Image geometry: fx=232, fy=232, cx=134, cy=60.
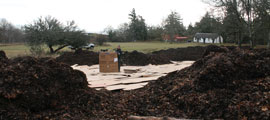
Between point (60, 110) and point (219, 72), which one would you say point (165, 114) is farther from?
point (60, 110)

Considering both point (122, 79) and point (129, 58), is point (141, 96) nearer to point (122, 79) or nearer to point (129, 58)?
point (122, 79)

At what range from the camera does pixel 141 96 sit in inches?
222

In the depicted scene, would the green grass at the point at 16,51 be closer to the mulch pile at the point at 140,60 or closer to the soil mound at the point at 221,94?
the mulch pile at the point at 140,60

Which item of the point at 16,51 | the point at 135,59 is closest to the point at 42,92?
the point at 135,59

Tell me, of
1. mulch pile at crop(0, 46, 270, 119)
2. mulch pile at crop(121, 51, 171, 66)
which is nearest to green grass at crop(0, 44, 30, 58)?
mulch pile at crop(121, 51, 171, 66)

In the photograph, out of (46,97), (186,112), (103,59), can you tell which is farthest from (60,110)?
(103,59)

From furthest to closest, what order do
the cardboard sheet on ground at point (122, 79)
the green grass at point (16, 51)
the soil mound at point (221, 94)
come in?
the green grass at point (16, 51)
the cardboard sheet on ground at point (122, 79)
the soil mound at point (221, 94)

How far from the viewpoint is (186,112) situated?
14.7ft

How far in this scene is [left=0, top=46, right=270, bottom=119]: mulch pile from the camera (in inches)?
156

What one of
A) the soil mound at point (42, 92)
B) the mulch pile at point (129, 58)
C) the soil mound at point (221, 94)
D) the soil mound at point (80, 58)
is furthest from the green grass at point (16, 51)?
the soil mound at point (221, 94)

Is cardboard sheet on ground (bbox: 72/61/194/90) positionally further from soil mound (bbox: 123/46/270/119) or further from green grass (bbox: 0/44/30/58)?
green grass (bbox: 0/44/30/58)

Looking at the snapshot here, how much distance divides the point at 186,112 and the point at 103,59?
740 centimetres

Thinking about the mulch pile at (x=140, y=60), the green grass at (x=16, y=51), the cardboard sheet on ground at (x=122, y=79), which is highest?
the green grass at (x=16, y=51)

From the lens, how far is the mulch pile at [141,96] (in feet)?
13.0
